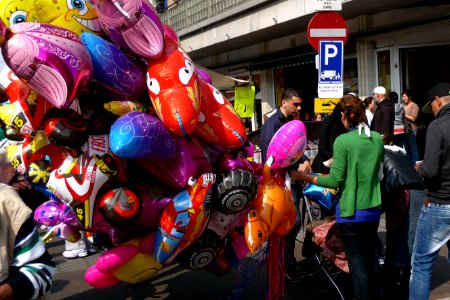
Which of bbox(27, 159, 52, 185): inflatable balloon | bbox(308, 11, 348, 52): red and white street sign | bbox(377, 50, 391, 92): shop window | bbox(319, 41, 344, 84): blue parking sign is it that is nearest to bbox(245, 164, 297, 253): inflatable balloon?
bbox(27, 159, 52, 185): inflatable balloon

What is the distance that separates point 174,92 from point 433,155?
1996mm

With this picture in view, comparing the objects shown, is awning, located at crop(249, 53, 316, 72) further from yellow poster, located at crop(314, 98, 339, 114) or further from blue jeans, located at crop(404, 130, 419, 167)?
yellow poster, located at crop(314, 98, 339, 114)

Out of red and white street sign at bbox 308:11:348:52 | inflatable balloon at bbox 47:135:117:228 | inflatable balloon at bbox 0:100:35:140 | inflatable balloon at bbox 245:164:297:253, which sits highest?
red and white street sign at bbox 308:11:348:52

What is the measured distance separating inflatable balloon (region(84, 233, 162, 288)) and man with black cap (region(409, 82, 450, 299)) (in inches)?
78.6

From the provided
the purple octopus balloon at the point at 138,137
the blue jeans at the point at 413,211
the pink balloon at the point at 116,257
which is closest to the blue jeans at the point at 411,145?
the blue jeans at the point at 413,211

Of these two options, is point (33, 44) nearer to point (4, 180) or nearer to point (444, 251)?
point (4, 180)

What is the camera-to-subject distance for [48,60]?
287cm

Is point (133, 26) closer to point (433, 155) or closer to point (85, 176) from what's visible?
point (85, 176)

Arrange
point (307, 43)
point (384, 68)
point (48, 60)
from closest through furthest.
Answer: point (48, 60)
point (384, 68)
point (307, 43)

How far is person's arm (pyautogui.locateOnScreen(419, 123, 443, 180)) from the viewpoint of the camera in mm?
3762

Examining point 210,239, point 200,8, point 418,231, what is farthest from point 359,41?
point 210,239

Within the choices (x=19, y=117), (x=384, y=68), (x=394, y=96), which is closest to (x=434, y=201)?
(x=19, y=117)

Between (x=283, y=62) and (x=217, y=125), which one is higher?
(x=283, y=62)

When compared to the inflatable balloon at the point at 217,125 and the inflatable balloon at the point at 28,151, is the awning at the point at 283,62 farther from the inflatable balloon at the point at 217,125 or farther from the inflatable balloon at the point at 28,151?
the inflatable balloon at the point at 28,151
